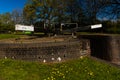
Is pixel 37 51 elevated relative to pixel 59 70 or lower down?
elevated

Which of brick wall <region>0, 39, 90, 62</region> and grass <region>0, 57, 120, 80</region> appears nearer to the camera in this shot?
grass <region>0, 57, 120, 80</region>

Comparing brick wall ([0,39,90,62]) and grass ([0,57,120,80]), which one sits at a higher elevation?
brick wall ([0,39,90,62])

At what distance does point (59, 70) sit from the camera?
1012 centimetres

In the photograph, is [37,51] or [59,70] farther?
[37,51]

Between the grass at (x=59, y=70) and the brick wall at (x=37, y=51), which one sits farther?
the brick wall at (x=37, y=51)

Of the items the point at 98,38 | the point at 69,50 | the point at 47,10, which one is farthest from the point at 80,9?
the point at 69,50

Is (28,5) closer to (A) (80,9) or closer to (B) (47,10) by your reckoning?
(B) (47,10)

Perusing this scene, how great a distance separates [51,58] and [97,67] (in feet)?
7.16

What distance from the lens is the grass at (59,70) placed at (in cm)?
930

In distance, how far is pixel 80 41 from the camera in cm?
1234

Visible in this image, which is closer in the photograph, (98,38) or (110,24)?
(98,38)

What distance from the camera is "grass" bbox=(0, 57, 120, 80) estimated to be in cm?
930

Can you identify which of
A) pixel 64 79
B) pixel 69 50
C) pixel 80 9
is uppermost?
pixel 80 9

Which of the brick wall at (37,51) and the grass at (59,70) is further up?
the brick wall at (37,51)
